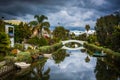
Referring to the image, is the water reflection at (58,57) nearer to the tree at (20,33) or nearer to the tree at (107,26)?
the tree at (20,33)

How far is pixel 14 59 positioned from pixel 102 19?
53724 millimetres

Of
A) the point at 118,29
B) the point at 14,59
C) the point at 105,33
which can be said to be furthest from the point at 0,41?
the point at 105,33

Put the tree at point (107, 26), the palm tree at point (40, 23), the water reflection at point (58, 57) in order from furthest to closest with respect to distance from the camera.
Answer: the palm tree at point (40, 23)
the tree at point (107, 26)
the water reflection at point (58, 57)

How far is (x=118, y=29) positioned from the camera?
55125mm

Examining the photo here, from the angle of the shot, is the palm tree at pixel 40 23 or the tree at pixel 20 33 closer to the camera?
the tree at pixel 20 33

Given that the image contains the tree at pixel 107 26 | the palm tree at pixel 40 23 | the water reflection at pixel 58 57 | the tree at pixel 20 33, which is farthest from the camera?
the palm tree at pixel 40 23

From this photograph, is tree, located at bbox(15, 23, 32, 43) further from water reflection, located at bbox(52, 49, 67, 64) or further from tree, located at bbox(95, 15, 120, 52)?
tree, located at bbox(95, 15, 120, 52)

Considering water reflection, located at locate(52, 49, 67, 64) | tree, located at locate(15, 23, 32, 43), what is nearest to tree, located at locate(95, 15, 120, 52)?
water reflection, located at locate(52, 49, 67, 64)

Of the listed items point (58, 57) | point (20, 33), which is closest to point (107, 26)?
point (58, 57)

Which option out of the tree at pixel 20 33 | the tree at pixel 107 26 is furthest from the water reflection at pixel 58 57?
the tree at pixel 107 26

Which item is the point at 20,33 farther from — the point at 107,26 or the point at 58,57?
the point at 107,26

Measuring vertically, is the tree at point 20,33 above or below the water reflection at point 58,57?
above

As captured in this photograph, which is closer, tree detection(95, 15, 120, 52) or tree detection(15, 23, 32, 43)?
tree detection(15, 23, 32, 43)

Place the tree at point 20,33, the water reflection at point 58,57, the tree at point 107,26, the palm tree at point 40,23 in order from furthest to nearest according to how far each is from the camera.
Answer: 1. the palm tree at point 40,23
2. the tree at point 107,26
3. the tree at point 20,33
4. the water reflection at point 58,57
